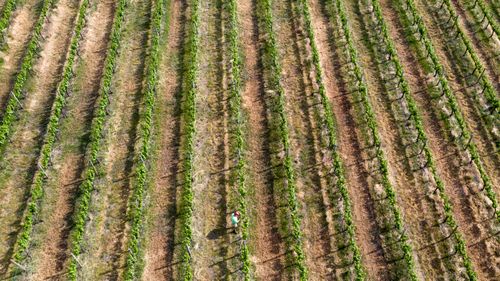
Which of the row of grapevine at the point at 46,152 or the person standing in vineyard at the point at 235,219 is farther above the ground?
the row of grapevine at the point at 46,152

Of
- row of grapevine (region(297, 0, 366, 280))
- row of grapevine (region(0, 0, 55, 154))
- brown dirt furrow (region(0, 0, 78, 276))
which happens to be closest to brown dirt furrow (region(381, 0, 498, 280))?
row of grapevine (region(297, 0, 366, 280))

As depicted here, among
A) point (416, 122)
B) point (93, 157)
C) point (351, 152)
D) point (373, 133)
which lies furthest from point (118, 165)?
point (416, 122)

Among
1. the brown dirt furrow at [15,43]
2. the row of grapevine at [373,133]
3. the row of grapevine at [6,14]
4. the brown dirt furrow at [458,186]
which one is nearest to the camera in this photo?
the row of grapevine at [373,133]

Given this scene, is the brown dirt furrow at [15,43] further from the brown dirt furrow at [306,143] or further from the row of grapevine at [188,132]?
the brown dirt furrow at [306,143]

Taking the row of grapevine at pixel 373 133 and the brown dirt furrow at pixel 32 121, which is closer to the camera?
the row of grapevine at pixel 373 133

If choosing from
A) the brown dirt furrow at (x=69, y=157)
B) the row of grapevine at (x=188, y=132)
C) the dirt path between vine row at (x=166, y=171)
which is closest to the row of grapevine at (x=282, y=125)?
the row of grapevine at (x=188, y=132)

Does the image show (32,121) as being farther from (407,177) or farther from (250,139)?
(407,177)

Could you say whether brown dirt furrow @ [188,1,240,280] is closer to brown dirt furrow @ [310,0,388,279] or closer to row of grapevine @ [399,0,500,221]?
brown dirt furrow @ [310,0,388,279]
